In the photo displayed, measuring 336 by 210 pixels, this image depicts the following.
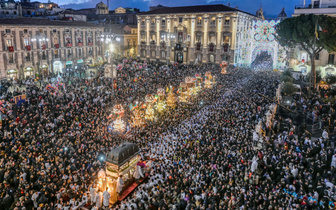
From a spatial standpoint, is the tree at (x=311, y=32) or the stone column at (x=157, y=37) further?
the stone column at (x=157, y=37)

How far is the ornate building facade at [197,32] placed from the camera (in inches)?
1948

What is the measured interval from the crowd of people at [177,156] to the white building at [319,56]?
594 inches

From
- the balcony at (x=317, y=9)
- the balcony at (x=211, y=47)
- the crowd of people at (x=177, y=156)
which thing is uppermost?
the balcony at (x=317, y=9)

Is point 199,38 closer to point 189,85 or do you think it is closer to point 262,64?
Result: point 262,64

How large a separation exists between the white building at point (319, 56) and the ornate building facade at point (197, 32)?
1306 cm

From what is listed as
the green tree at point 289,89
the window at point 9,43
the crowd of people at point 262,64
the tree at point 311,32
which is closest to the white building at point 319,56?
the tree at point 311,32

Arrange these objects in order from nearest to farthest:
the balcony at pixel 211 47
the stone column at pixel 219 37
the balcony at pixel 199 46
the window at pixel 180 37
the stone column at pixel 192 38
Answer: the stone column at pixel 219 37, the balcony at pixel 211 47, the stone column at pixel 192 38, the balcony at pixel 199 46, the window at pixel 180 37

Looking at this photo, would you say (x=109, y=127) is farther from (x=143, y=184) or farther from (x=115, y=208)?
(x=115, y=208)

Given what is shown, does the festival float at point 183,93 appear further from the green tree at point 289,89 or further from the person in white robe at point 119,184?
the person in white robe at point 119,184

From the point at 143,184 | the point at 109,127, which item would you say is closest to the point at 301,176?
the point at 143,184

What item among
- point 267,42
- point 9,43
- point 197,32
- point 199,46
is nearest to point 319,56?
point 267,42

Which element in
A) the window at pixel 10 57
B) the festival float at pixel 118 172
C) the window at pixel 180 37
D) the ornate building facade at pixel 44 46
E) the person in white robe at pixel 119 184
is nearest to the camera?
the festival float at pixel 118 172

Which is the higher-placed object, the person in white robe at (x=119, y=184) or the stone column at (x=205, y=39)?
the stone column at (x=205, y=39)

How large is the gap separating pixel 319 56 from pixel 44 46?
3976 centimetres
